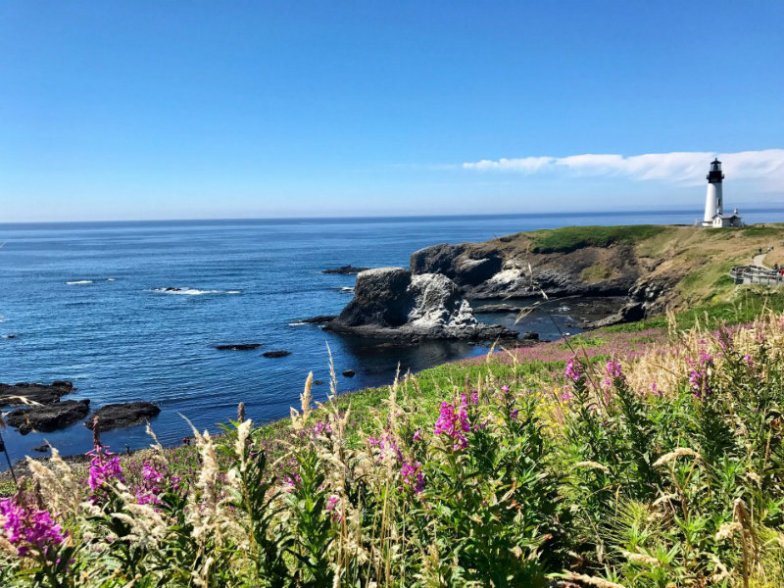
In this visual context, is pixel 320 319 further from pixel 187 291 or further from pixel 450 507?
pixel 450 507

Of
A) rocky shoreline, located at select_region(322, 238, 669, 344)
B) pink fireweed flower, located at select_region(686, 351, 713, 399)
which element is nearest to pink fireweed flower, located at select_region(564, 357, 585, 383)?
pink fireweed flower, located at select_region(686, 351, 713, 399)

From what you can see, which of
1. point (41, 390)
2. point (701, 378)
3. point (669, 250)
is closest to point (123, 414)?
point (41, 390)

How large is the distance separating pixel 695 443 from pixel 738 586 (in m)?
1.75

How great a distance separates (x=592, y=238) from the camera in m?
86.8

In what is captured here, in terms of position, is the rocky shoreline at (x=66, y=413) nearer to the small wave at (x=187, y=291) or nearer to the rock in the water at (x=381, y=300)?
the rock in the water at (x=381, y=300)

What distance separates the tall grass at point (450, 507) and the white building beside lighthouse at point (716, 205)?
87.0 metres

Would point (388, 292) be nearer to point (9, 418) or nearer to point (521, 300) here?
point (521, 300)

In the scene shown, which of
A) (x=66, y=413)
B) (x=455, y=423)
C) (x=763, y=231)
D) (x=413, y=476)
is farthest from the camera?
(x=763, y=231)

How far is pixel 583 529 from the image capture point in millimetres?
4254

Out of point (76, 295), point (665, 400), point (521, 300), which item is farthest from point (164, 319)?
point (665, 400)

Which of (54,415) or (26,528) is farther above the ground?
(26,528)

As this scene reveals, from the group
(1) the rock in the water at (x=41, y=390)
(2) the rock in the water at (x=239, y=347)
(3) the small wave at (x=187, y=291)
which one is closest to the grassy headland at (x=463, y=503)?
(1) the rock in the water at (x=41, y=390)

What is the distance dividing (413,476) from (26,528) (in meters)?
2.47

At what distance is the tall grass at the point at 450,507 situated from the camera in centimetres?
290
